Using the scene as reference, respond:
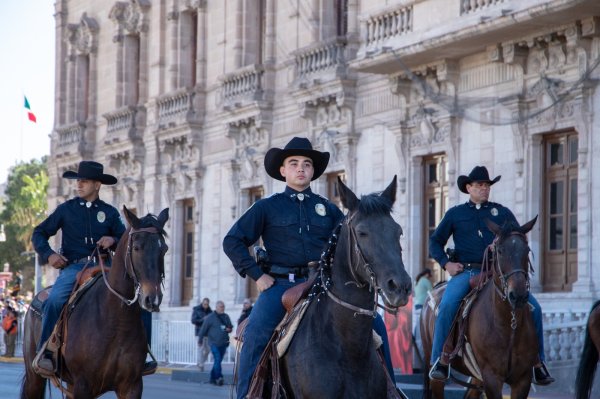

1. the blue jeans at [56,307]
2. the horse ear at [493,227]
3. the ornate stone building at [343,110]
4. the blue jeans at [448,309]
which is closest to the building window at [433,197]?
the ornate stone building at [343,110]

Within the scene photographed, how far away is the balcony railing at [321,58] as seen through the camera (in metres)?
30.5

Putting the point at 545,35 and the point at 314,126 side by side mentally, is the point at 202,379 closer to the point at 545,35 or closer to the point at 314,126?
the point at 314,126

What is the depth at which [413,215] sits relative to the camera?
28500 mm

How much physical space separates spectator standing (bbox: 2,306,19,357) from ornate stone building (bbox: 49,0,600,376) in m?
4.10

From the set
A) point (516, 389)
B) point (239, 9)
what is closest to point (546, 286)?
point (516, 389)

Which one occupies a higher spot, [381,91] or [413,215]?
[381,91]

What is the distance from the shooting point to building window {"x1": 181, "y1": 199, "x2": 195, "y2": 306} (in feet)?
129

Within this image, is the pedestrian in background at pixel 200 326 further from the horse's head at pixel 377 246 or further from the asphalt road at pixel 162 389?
the horse's head at pixel 377 246

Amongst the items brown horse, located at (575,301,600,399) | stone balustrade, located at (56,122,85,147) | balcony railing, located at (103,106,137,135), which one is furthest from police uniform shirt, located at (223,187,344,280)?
stone balustrade, located at (56,122,85,147)

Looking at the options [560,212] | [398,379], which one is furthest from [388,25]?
[398,379]

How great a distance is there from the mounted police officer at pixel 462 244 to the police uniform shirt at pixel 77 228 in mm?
3374

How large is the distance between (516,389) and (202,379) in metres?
15.9

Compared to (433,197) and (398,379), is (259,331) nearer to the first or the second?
(398,379)

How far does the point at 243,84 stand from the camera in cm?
3528
